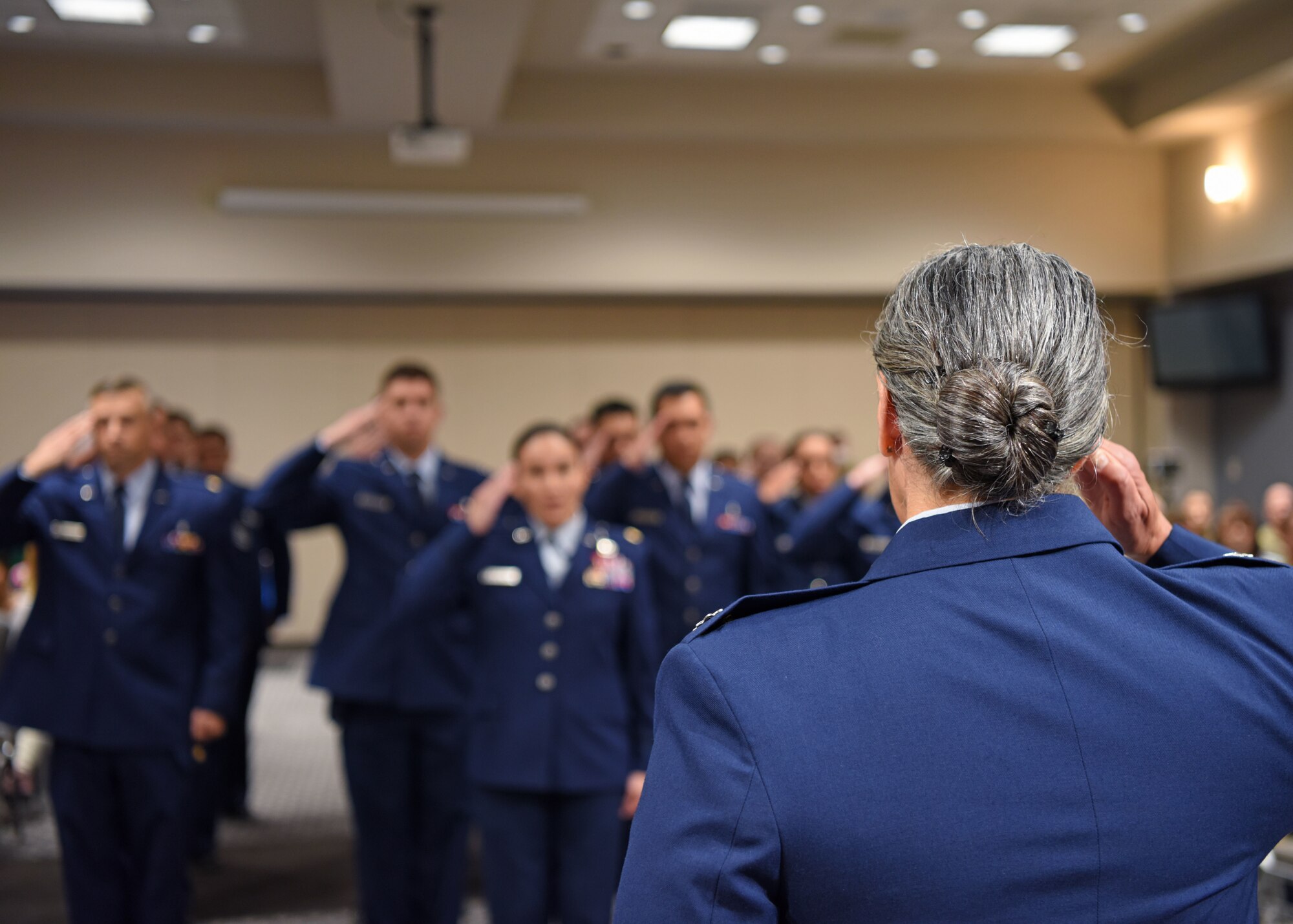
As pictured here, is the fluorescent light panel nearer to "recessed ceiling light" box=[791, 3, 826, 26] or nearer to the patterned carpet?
"recessed ceiling light" box=[791, 3, 826, 26]

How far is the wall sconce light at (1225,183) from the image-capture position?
8.99m

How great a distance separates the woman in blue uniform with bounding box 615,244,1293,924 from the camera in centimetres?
88

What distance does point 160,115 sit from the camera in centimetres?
855

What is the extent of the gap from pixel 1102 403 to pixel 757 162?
29.7ft

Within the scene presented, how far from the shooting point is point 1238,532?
19.8 ft

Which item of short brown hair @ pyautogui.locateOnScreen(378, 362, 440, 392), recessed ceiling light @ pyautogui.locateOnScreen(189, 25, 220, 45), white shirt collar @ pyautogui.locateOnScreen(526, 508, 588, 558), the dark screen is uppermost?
recessed ceiling light @ pyautogui.locateOnScreen(189, 25, 220, 45)

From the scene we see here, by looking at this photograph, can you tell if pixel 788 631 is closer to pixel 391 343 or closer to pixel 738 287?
pixel 738 287

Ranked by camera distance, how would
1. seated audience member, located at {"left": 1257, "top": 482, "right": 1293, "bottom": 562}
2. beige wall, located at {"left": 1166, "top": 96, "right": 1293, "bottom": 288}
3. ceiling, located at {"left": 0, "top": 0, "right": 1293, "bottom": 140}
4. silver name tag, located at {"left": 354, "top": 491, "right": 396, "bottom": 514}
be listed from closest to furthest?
silver name tag, located at {"left": 354, "top": 491, "right": 396, "bottom": 514}
seated audience member, located at {"left": 1257, "top": 482, "right": 1293, "bottom": 562}
ceiling, located at {"left": 0, "top": 0, "right": 1293, "bottom": 140}
beige wall, located at {"left": 1166, "top": 96, "right": 1293, "bottom": 288}

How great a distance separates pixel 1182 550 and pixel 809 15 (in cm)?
665

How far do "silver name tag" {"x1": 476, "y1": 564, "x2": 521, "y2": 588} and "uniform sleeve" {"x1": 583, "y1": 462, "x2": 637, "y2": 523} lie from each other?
136cm

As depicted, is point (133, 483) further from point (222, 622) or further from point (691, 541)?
point (691, 541)

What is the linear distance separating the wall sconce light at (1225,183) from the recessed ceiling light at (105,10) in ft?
24.8

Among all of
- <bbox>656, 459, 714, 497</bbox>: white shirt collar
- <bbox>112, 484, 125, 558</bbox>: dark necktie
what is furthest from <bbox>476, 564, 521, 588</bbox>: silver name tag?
<bbox>656, 459, 714, 497</bbox>: white shirt collar

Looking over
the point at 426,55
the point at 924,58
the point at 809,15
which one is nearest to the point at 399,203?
the point at 426,55
